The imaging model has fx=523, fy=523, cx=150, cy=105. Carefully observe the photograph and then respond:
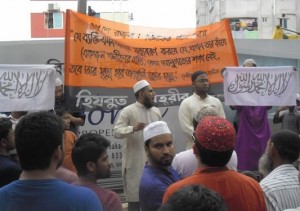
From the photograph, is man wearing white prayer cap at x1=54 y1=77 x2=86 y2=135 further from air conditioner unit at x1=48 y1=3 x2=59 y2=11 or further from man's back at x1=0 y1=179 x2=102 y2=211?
air conditioner unit at x1=48 y1=3 x2=59 y2=11

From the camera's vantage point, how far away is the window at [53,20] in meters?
36.4

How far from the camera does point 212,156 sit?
2.85 metres

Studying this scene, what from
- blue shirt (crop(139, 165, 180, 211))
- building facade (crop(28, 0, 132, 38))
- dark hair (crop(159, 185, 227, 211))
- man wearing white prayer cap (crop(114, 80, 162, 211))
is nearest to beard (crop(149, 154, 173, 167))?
blue shirt (crop(139, 165, 180, 211))

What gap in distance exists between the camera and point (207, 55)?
25.5 feet

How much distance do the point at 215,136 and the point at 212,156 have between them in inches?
4.5

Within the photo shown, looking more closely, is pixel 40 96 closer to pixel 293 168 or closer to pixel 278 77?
pixel 278 77

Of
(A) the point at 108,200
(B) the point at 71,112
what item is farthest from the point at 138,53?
(A) the point at 108,200

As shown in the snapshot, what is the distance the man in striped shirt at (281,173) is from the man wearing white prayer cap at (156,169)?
0.64 metres

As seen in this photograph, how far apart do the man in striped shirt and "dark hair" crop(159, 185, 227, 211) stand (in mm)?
1576

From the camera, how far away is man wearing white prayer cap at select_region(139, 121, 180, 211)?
3357 mm

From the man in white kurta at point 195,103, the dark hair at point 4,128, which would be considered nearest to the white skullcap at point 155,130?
the dark hair at point 4,128

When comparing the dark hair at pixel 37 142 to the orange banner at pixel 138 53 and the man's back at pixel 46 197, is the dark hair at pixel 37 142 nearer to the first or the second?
the man's back at pixel 46 197

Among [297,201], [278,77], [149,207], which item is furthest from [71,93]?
[297,201]

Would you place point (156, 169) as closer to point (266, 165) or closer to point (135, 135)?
point (266, 165)
